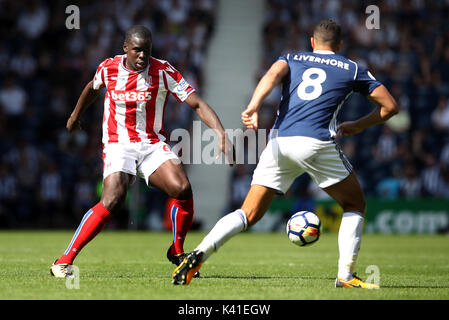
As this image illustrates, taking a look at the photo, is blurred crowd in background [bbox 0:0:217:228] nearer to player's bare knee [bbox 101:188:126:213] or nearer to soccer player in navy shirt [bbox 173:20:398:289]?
player's bare knee [bbox 101:188:126:213]

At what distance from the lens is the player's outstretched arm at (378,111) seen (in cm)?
658

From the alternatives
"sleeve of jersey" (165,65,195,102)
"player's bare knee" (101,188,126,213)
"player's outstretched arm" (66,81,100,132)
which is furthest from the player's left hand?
"player's outstretched arm" (66,81,100,132)

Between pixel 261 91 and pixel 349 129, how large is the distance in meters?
1.17

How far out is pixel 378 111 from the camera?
680 cm

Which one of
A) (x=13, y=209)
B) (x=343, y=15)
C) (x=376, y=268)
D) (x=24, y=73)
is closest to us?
(x=376, y=268)

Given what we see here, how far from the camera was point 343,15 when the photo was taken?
23422mm

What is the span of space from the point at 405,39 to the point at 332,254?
40.3ft

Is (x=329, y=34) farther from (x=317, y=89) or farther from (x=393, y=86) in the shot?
(x=393, y=86)

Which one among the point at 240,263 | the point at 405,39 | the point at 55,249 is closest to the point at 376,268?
the point at 240,263

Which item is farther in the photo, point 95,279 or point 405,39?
point 405,39

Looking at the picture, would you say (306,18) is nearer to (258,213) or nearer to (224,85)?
(224,85)

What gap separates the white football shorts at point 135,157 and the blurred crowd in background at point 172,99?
37.5ft
